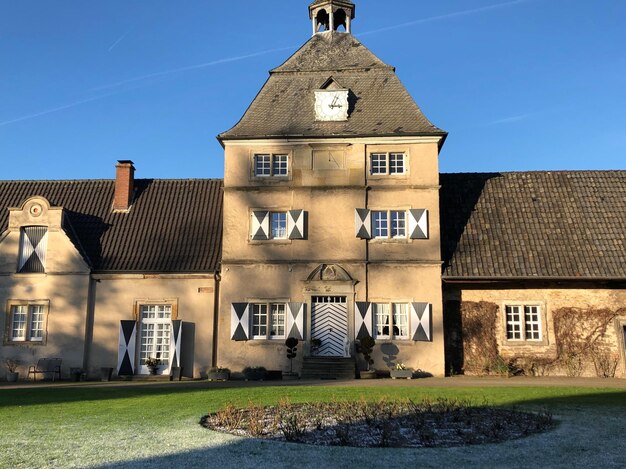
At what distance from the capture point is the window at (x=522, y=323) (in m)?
20.8

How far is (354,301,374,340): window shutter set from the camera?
20.5m

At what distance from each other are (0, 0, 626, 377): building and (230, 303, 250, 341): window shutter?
0.05m

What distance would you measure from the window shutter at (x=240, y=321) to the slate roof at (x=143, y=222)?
171 centimetres

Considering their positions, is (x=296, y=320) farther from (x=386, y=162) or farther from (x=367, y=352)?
(x=386, y=162)

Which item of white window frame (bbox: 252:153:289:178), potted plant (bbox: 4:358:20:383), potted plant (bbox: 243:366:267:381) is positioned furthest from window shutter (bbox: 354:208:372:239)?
potted plant (bbox: 4:358:20:383)

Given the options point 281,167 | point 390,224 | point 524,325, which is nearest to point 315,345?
point 390,224

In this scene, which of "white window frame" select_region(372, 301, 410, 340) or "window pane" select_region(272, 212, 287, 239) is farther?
"window pane" select_region(272, 212, 287, 239)

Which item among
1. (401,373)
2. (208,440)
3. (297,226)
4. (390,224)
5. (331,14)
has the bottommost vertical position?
(208,440)

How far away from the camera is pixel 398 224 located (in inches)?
846

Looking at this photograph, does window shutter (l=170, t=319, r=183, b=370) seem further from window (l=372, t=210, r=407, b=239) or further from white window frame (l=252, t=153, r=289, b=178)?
window (l=372, t=210, r=407, b=239)

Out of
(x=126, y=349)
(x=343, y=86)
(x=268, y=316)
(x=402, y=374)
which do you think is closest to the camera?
(x=402, y=374)

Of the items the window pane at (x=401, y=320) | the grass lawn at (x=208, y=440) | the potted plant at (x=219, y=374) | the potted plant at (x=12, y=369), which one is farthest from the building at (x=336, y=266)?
the grass lawn at (x=208, y=440)

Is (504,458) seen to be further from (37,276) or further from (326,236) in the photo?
(37,276)

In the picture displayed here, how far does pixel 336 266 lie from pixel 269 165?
4.25m
